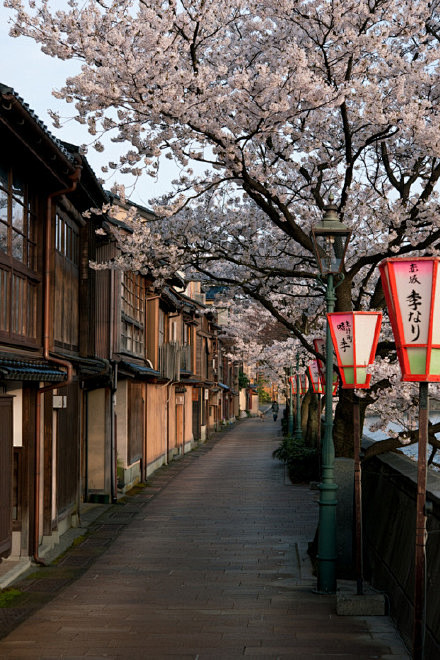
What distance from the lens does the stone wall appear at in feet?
25.1

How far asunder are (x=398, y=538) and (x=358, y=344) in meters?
2.61

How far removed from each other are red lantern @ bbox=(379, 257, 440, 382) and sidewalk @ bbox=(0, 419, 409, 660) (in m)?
3.91

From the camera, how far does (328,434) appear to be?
39.7 ft

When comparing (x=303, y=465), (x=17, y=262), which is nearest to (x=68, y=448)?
(x=17, y=262)

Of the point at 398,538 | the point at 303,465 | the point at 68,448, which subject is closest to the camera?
the point at 398,538

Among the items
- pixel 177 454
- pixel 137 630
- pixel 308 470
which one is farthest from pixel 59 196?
pixel 177 454

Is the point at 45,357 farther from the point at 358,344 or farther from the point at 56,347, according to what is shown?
the point at 358,344

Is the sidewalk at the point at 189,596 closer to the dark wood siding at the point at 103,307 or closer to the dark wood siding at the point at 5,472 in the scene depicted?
the dark wood siding at the point at 5,472

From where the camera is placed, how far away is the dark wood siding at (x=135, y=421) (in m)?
23.5

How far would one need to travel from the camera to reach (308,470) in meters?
26.4

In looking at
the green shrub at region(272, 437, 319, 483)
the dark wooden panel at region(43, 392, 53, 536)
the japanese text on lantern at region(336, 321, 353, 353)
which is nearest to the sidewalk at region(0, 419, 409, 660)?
the dark wooden panel at region(43, 392, 53, 536)

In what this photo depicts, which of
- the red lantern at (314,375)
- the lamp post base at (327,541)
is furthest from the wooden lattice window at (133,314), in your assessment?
the lamp post base at (327,541)

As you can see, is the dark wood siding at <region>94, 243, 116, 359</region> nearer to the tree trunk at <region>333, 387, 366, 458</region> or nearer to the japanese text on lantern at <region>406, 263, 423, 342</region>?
the tree trunk at <region>333, 387, 366, 458</region>

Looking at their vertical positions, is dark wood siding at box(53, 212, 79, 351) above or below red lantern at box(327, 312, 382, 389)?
above
